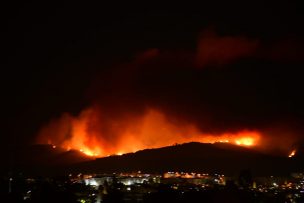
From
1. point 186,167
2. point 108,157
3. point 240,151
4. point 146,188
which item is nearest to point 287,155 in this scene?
point 240,151

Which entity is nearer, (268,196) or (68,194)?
(68,194)

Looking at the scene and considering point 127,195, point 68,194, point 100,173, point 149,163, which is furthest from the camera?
point 149,163

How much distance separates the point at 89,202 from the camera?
4488 cm

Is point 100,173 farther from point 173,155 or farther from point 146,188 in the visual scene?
point 146,188

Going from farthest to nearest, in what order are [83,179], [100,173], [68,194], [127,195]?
1. [100,173]
2. [83,179]
3. [127,195]
4. [68,194]

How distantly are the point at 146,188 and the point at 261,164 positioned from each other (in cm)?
3243

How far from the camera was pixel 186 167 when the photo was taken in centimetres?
8138

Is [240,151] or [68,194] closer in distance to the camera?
[68,194]

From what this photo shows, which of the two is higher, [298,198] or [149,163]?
[149,163]

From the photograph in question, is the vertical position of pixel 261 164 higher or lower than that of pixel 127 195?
higher

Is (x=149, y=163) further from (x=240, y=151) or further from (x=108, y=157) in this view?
(x=240, y=151)

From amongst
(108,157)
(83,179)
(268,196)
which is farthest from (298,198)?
(108,157)

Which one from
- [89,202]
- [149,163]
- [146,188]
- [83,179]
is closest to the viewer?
[89,202]

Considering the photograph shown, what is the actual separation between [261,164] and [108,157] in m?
22.5
